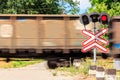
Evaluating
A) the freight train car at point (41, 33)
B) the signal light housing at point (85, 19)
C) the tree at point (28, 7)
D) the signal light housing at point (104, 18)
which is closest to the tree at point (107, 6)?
the tree at point (28, 7)

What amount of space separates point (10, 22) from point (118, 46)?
6.28 metres

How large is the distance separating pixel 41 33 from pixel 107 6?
67.0 feet

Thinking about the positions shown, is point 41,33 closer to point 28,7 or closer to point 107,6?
point 107,6

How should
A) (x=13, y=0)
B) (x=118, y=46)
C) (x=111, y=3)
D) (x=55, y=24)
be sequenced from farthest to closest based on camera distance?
1. (x=13, y=0)
2. (x=111, y=3)
3. (x=55, y=24)
4. (x=118, y=46)

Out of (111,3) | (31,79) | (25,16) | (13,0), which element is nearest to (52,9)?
(13,0)

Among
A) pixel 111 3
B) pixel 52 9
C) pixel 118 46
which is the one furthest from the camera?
pixel 52 9

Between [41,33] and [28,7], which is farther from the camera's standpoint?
[28,7]

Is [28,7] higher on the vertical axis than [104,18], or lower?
lower

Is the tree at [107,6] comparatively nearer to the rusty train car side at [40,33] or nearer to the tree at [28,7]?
the tree at [28,7]

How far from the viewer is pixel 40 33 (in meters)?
21.9

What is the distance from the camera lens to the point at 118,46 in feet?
67.6

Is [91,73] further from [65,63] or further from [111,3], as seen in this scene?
[111,3]

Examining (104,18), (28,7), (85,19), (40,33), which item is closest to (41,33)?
(40,33)

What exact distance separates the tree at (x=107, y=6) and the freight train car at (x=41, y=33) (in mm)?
15832
